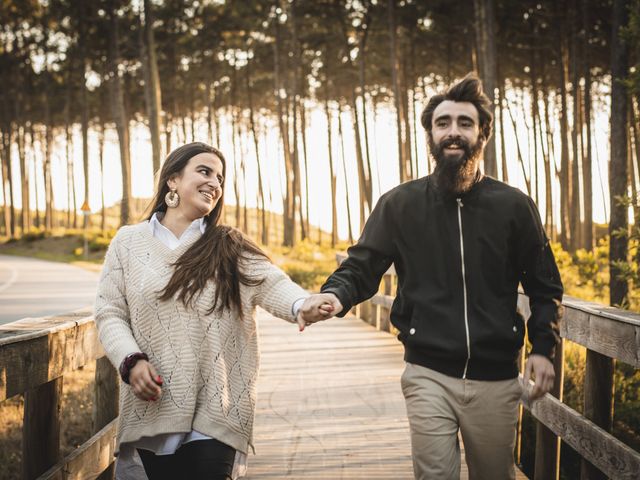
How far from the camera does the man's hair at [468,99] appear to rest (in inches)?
129

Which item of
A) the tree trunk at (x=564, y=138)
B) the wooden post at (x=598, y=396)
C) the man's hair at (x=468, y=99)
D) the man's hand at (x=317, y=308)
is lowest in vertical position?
the wooden post at (x=598, y=396)

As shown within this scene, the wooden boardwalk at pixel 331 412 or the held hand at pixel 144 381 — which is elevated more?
the held hand at pixel 144 381

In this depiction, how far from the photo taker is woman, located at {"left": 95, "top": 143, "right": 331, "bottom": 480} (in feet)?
9.41

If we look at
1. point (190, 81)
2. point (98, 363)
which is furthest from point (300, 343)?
point (190, 81)

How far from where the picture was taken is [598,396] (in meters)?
3.90

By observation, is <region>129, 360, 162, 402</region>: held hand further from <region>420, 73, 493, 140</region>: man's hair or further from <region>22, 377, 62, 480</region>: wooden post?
<region>420, 73, 493, 140</region>: man's hair

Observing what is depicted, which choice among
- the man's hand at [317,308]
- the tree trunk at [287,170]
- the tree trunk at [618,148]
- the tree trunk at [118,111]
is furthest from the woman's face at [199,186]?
the tree trunk at [287,170]

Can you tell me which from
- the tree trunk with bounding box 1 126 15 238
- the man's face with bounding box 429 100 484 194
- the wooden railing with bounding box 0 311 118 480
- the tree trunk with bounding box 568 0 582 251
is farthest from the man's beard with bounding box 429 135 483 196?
the tree trunk with bounding box 1 126 15 238

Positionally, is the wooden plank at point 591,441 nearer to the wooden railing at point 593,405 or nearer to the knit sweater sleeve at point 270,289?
the wooden railing at point 593,405

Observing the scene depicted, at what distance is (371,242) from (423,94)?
123 feet

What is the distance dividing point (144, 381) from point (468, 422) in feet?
4.52

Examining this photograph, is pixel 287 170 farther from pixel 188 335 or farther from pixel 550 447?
pixel 188 335

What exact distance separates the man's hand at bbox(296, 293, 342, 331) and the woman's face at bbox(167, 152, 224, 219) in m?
0.62

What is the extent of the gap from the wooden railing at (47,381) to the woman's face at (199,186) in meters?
0.91
